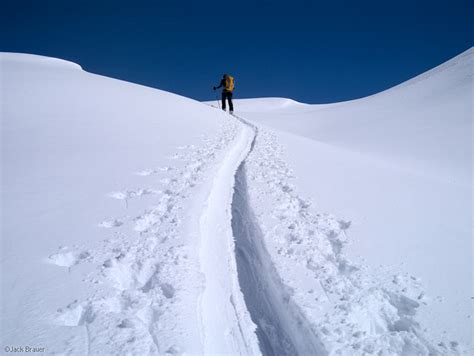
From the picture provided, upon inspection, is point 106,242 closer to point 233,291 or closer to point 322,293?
point 233,291

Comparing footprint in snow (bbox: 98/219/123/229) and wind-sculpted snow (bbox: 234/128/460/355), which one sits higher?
footprint in snow (bbox: 98/219/123/229)

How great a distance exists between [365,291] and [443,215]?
229cm

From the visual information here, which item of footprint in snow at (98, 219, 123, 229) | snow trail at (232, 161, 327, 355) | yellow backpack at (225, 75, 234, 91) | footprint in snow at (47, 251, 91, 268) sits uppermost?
yellow backpack at (225, 75, 234, 91)

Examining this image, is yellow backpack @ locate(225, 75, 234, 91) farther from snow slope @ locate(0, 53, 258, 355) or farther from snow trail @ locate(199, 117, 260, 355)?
snow trail @ locate(199, 117, 260, 355)

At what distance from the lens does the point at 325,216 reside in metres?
4.21

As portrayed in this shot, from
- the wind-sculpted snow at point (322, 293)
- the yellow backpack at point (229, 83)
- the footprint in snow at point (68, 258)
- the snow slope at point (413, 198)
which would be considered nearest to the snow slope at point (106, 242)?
the footprint in snow at point (68, 258)

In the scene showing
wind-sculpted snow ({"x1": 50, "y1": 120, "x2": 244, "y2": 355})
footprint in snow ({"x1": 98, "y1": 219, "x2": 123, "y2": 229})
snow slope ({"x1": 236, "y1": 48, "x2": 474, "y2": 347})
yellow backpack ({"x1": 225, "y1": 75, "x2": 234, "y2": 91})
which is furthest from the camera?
yellow backpack ({"x1": 225, "y1": 75, "x2": 234, "y2": 91})

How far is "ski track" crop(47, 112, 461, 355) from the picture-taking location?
2.22 m

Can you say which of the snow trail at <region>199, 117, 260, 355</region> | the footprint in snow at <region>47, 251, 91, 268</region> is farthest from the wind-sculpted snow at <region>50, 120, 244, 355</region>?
the snow trail at <region>199, 117, 260, 355</region>

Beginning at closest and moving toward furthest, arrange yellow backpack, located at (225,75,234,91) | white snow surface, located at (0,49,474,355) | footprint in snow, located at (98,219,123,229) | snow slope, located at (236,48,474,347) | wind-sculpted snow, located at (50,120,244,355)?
wind-sculpted snow, located at (50,120,244,355) < white snow surface, located at (0,49,474,355) < snow slope, located at (236,48,474,347) < footprint in snow, located at (98,219,123,229) < yellow backpack, located at (225,75,234,91)

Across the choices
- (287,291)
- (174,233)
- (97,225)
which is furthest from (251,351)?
(97,225)

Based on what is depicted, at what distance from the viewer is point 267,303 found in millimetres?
2730

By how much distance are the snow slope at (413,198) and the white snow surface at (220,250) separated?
0.03 meters

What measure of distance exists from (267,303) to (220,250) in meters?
0.84
